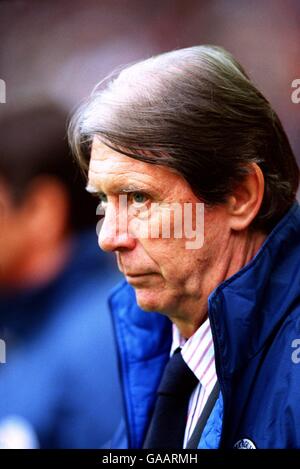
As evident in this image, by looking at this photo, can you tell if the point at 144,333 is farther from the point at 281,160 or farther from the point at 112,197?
the point at 281,160

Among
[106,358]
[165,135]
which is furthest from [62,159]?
[165,135]

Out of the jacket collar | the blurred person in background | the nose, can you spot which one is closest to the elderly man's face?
the nose

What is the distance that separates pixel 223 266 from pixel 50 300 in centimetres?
115

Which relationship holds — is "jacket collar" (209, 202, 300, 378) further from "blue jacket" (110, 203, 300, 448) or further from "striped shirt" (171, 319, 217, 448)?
"striped shirt" (171, 319, 217, 448)

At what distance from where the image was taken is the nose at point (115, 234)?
1.62 m

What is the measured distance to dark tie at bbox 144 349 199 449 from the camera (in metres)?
1.68

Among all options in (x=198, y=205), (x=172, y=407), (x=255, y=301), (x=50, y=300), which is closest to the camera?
(x=255, y=301)

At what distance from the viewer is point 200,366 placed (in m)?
1.66

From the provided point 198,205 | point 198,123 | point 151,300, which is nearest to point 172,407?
point 151,300

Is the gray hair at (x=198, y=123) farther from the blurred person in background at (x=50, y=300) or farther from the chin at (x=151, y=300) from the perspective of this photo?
the blurred person in background at (x=50, y=300)

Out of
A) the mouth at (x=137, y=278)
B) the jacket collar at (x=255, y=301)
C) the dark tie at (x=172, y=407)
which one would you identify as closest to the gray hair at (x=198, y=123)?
the jacket collar at (x=255, y=301)

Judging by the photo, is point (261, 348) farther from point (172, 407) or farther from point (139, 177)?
point (139, 177)

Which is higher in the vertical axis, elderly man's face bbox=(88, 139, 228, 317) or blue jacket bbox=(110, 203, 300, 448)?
elderly man's face bbox=(88, 139, 228, 317)

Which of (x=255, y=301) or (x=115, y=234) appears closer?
(x=255, y=301)
